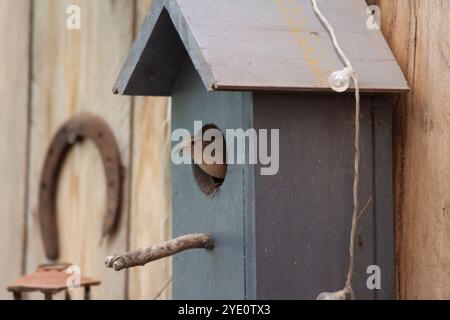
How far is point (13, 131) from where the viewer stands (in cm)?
262

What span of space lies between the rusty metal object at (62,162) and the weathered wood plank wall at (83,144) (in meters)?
0.02

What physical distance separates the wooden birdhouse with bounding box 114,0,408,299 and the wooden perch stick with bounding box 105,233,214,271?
0.02 meters

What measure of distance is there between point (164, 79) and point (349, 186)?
407 millimetres

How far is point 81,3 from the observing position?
2346mm

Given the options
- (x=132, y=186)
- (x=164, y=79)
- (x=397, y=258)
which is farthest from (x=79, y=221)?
(x=397, y=258)

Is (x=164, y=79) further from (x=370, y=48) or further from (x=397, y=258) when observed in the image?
(x=397, y=258)

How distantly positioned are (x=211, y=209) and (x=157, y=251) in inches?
6.5

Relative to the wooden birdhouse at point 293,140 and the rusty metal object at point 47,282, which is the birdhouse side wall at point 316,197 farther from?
the rusty metal object at point 47,282

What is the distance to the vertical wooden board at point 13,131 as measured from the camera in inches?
101

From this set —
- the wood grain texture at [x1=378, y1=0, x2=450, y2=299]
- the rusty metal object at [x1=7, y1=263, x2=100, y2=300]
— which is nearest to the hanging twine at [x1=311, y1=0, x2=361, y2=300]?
the wood grain texture at [x1=378, y1=0, x2=450, y2=299]

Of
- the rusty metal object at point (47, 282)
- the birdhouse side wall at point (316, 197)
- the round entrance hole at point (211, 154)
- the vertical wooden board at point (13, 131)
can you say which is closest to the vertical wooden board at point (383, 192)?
the birdhouse side wall at point (316, 197)

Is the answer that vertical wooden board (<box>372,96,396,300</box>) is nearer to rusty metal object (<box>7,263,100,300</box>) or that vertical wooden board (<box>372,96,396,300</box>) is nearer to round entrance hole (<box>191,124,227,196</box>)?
round entrance hole (<box>191,124,227,196</box>)

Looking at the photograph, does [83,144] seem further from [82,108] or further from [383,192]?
[383,192]

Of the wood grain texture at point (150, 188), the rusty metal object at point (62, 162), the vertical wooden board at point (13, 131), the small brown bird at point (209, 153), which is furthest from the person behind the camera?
the vertical wooden board at point (13, 131)
